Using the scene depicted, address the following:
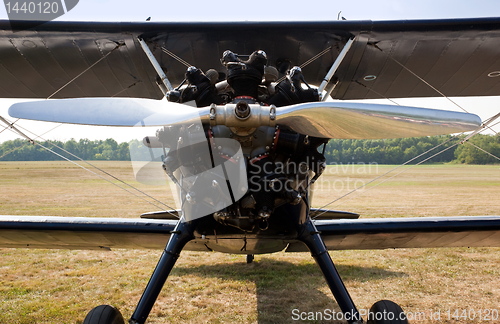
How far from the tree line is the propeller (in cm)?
50

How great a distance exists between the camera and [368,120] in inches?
81.7

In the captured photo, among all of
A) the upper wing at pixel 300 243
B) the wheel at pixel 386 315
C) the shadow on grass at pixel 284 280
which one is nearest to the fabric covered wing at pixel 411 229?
the upper wing at pixel 300 243

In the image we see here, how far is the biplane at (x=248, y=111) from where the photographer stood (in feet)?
6.95

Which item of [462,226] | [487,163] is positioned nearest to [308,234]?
[462,226]

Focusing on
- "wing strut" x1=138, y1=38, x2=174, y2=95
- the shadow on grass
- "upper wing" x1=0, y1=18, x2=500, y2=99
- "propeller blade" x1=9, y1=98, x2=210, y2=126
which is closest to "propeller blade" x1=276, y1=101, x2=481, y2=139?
"propeller blade" x1=9, y1=98, x2=210, y2=126

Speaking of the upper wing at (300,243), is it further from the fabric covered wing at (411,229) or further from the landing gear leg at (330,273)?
Result: the landing gear leg at (330,273)

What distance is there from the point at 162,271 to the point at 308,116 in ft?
5.66

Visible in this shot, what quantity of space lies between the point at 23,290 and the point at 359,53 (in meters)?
5.32

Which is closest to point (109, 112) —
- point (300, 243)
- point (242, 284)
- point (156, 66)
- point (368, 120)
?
point (156, 66)

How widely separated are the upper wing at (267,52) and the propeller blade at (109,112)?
61.8 inches

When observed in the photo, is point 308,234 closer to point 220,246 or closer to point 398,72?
point 220,246

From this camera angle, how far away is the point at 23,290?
4055mm

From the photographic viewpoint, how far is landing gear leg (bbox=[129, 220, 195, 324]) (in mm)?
2424

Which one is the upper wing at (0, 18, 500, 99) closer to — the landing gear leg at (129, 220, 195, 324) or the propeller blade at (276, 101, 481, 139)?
the propeller blade at (276, 101, 481, 139)
